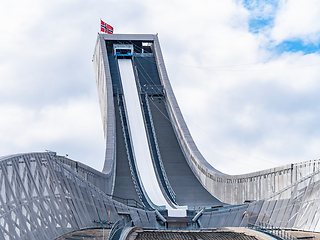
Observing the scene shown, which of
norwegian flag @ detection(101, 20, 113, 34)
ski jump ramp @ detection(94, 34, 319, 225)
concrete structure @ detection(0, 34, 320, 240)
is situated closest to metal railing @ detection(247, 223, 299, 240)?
concrete structure @ detection(0, 34, 320, 240)

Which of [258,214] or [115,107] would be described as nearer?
[258,214]

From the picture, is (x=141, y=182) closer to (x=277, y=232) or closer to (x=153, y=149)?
(x=153, y=149)

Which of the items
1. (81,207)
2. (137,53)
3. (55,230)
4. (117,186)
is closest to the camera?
(55,230)

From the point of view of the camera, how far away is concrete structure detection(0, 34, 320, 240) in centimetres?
1563

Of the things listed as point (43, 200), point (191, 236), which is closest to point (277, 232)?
point (191, 236)

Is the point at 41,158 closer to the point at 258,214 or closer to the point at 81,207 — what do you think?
the point at 81,207

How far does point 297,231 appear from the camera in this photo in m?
18.6

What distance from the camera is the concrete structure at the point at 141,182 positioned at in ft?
51.3

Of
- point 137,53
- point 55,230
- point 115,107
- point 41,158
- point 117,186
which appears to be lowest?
point 55,230

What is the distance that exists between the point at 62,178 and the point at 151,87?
27590 mm

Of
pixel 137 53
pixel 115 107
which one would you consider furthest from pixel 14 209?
pixel 137 53

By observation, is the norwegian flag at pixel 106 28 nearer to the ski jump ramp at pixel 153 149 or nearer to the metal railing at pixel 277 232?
the ski jump ramp at pixel 153 149

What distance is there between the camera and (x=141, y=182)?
33.2 metres

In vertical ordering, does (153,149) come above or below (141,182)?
above
